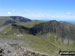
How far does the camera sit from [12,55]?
60.6m

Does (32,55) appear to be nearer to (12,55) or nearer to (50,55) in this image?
(12,55)

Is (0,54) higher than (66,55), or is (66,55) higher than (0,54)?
(0,54)

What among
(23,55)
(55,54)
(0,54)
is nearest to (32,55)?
(23,55)

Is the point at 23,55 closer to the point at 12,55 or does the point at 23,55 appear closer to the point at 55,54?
the point at 12,55

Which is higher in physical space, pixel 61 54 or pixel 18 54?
pixel 18 54

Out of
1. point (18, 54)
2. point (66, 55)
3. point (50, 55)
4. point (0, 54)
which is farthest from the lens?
point (66, 55)

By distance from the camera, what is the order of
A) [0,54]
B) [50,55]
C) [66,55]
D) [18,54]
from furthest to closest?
1. [66,55]
2. [50,55]
3. [18,54]
4. [0,54]

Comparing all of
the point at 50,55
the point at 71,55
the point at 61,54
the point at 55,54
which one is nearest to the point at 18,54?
the point at 50,55

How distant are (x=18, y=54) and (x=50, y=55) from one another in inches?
872

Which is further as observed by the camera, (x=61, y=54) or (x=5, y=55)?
(x=61, y=54)

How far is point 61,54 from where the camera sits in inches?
3285

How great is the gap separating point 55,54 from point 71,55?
13583mm

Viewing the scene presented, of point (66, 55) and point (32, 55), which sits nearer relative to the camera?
point (32, 55)

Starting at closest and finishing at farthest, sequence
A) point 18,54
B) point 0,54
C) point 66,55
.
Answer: point 0,54 < point 18,54 < point 66,55
